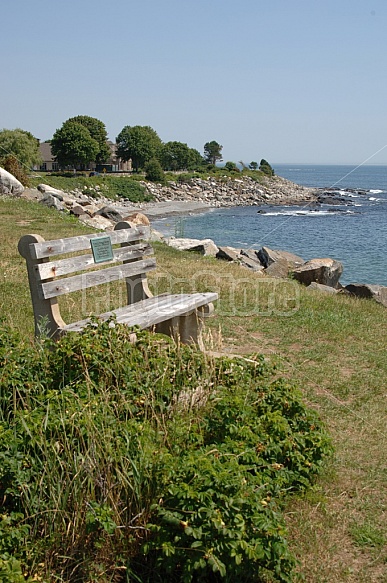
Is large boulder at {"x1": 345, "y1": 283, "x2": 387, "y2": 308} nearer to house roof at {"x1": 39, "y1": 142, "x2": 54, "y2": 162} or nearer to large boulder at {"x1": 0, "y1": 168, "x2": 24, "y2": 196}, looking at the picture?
large boulder at {"x1": 0, "y1": 168, "x2": 24, "y2": 196}

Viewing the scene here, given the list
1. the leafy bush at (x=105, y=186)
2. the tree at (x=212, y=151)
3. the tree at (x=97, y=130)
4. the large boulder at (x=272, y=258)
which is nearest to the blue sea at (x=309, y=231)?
the large boulder at (x=272, y=258)

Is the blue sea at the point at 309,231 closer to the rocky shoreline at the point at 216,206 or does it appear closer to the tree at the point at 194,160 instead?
the rocky shoreline at the point at 216,206

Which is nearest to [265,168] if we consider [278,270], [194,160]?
[194,160]

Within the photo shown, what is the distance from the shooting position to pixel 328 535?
11.3 ft

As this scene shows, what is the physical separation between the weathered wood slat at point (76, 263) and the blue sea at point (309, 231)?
15.4m

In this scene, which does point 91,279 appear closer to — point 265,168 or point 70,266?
point 70,266

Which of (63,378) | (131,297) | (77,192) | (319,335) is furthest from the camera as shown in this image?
(77,192)

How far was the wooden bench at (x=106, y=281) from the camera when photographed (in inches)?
204

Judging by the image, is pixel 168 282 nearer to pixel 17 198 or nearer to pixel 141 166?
pixel 17 198

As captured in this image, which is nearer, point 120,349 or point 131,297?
point 120,349

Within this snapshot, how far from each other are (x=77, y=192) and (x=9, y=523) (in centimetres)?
5366

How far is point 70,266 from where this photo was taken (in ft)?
17.9

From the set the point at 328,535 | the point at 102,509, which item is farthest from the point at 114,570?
the point at 328,535

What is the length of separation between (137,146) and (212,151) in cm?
4283
